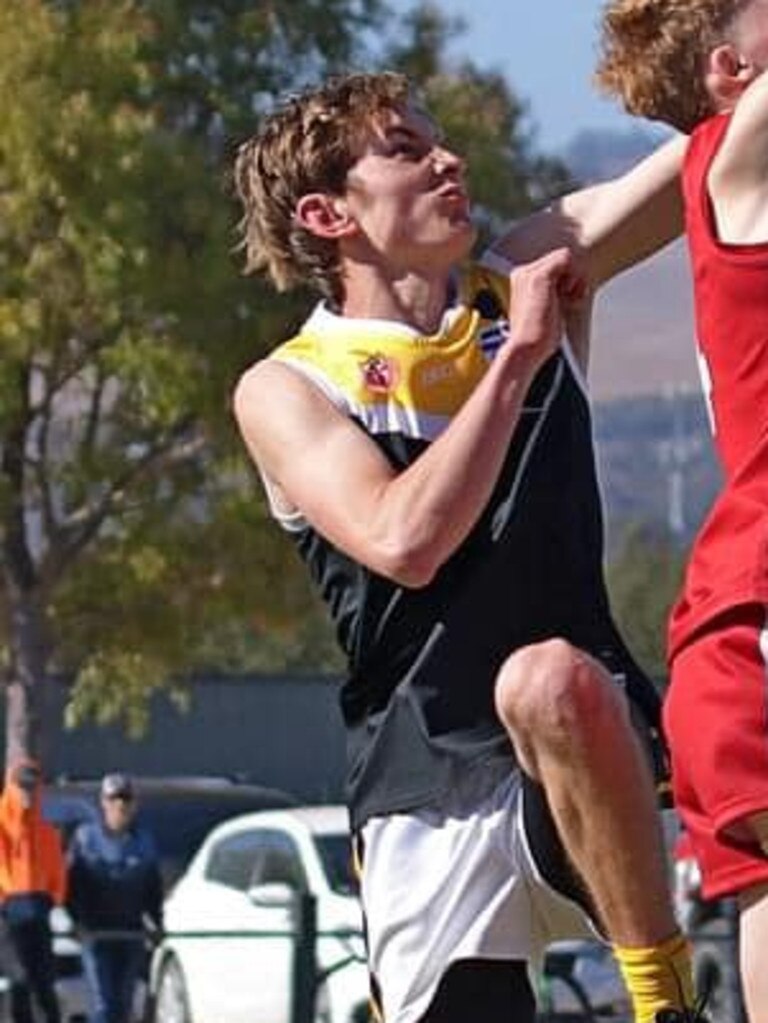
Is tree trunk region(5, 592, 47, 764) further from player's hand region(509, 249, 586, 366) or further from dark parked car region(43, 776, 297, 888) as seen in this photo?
player's hand region(509, 249, 586, 366)

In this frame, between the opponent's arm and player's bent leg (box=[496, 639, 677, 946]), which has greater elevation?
the opponent's arm

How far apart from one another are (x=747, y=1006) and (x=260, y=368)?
151 centimetres

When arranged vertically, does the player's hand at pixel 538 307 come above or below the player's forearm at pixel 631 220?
below

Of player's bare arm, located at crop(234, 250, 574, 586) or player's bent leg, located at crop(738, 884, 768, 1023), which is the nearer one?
player's bent leg, located at crop(738, 884, 768, 1023)

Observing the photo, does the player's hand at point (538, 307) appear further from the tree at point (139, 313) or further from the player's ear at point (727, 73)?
the tree at point (139, 313)

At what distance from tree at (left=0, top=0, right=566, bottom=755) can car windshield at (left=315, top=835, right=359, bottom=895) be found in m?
9.82

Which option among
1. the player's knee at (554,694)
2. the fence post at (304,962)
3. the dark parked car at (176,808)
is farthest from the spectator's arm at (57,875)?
the player's knee at (554,694)

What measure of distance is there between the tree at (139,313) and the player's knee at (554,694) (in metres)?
22.8

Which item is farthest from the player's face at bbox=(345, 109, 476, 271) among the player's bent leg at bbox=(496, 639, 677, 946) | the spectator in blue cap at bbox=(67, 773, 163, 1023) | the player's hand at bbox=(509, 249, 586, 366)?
the spectator in blue cap at bbox=(67, 773, 163, 1023)

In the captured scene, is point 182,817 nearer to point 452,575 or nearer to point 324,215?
point 324,215

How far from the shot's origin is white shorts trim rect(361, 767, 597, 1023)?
5.89 metres

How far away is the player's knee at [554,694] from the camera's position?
17.5ft

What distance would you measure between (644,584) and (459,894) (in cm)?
6985

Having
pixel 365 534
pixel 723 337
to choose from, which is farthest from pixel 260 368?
pixel 723 337
